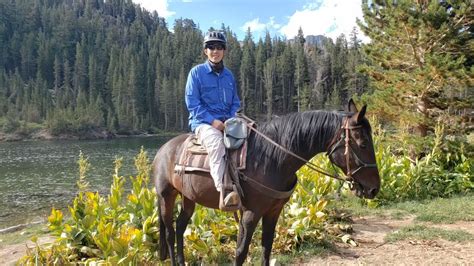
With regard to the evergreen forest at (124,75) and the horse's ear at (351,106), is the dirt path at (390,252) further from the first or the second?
the evergreen forest at (124,75)

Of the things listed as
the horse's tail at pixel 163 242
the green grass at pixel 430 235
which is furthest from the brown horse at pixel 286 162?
the green grass at pixel 430 235

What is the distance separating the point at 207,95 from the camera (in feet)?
13.8

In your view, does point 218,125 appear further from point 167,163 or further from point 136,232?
point 136,232

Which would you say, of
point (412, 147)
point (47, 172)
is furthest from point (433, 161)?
point (47, 172)

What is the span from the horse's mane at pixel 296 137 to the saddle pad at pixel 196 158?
129mm

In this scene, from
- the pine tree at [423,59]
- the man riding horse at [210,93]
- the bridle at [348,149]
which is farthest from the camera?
the pine tree at [423,59]

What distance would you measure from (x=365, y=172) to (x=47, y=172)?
26.0m

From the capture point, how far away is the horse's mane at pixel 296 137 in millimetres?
3531

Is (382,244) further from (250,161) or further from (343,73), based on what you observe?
(343,73)

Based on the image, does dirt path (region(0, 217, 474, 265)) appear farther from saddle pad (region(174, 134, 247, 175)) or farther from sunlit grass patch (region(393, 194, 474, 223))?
saddle pad (region(174, 134, 247, 175))

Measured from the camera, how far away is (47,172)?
2481 centimetres

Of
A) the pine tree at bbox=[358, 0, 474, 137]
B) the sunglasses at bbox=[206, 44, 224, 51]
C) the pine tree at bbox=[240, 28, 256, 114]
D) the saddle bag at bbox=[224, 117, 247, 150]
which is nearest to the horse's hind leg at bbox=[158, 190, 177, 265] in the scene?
the saddle bag at bbox=[224, 117, 247, 150]

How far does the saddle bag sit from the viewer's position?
12.5 feet

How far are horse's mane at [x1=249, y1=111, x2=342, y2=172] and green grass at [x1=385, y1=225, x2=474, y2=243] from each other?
127 inches
